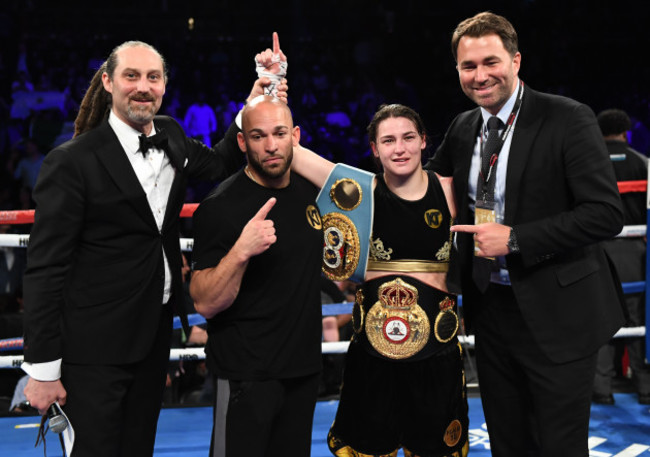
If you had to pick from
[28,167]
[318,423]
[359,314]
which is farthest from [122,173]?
[28,167]

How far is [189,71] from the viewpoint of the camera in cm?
916

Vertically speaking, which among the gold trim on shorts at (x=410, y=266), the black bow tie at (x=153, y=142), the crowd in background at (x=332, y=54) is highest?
the crowd in background at (x=332, y=54)

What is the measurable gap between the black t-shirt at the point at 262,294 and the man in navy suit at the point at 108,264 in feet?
0.49

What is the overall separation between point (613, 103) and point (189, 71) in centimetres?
563

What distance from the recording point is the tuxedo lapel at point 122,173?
6.24ft

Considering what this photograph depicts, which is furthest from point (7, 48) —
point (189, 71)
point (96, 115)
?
point (96, 115)

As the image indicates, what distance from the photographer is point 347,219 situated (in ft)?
7.69

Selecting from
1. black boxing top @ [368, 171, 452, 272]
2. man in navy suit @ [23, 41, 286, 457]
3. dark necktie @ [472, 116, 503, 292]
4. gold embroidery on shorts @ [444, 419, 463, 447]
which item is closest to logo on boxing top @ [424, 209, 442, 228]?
black boxing top @ [368, 171, 452, 272]

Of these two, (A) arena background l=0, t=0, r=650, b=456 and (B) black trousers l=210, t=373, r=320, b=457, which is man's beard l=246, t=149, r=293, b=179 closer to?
(B) black trousers l=210, t=373, r=320, b=457

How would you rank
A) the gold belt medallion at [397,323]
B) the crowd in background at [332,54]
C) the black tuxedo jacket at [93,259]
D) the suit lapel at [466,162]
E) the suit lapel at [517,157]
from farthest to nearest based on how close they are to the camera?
the crowd in background at [332,54] → the gold belt medallion at [397,323] → the suit lapel at [466,162] → the suit lapel at [517,157] → the black tuxedo jacket at [93,259]

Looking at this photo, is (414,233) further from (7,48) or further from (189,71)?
(7,48)

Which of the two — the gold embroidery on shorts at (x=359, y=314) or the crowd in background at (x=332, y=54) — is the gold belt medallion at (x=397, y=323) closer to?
the gold embroidery on shorts at (x=359, y=314)

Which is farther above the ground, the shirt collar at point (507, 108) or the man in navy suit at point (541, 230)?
the shirt collar at point (507, 108)

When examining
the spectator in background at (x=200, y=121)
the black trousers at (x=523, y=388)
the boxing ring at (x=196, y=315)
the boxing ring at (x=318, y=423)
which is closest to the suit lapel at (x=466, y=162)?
the black trousers at (x=523, y=388)
